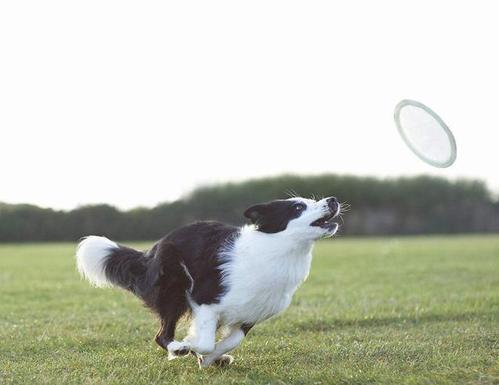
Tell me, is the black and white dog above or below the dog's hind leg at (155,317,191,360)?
above

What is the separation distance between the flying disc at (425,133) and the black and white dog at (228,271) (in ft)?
7.38

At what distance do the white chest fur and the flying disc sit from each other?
7.79ft

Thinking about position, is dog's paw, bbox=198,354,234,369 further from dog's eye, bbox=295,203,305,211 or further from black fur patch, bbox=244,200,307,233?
dog's eye, bbox=295,203,305,211

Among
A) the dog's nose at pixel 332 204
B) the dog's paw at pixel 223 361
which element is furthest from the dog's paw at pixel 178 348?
the dog's nose at pixel 332 204

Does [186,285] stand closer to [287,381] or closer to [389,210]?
[287,381]

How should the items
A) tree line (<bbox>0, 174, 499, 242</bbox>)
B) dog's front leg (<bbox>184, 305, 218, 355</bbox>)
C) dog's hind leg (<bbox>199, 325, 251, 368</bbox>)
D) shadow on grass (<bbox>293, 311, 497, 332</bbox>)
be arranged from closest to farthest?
dog's front leg (<bbox>184, 305, 218, 355</bbox>) < dog's hind leg (<bbox>199, 325, 251, 368</bbox>) < shadow on grass (<bbox>293, 311, 497, 332</bbox>) < tree line (<bbox>0, 174, 499, 242</bbox>)

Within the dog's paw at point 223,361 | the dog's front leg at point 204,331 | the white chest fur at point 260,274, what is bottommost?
the dog's paw at point 223,361

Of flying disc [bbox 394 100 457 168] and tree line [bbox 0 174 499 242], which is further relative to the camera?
tree line [bbox 0 174 499 242]

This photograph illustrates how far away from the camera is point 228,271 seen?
5871mm

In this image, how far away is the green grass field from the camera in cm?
587

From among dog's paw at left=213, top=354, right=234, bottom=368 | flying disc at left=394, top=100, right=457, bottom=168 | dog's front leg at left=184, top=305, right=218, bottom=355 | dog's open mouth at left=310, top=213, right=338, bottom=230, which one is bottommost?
dog's paw at left=213, top=354, right=234, bottom=368

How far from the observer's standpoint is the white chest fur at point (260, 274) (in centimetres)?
572

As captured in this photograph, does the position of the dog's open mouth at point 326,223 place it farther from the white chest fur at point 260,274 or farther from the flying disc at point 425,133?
the flying disc at point 425,133

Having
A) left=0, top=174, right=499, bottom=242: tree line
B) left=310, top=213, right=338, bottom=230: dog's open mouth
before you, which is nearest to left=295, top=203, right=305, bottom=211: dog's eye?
left=310, top=213, right=338, bottom=230: dog's open mouth
